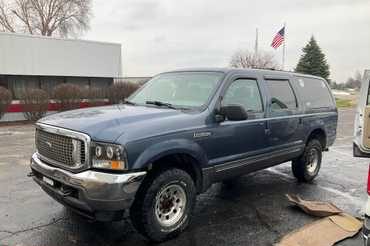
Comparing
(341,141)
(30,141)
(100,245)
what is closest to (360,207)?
(100,245)

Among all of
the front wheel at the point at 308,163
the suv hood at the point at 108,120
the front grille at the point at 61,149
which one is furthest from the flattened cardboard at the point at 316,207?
the front grille at the point at 61,149

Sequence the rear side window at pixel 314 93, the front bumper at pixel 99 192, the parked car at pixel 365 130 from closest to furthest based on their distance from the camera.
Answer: the parked car at pixel 365 130 → the front bumper at pixel 99 192 → the rear side window at pixel 314 93

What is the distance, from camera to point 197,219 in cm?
456

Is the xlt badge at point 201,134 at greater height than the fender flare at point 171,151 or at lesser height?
greater

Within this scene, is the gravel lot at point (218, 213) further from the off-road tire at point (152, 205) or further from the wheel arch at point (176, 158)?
the wheel arch at point (176, 158)

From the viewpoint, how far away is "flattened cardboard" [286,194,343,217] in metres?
4.70

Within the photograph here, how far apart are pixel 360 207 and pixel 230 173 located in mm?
2174

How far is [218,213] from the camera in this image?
4.80 m

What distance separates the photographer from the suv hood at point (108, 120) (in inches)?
137

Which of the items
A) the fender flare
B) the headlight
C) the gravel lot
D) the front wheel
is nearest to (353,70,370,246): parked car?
the gravel lot

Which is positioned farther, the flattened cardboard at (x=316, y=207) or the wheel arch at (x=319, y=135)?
the wheel arch at (x=319, y=135)

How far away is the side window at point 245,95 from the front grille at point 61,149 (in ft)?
6.45

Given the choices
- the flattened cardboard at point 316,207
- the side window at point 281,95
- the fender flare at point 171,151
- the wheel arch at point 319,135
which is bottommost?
the flattened cardboard at point 316,207

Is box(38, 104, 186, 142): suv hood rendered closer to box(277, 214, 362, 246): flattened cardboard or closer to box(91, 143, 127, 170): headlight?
box(91, 143, 127, 170): headlight
